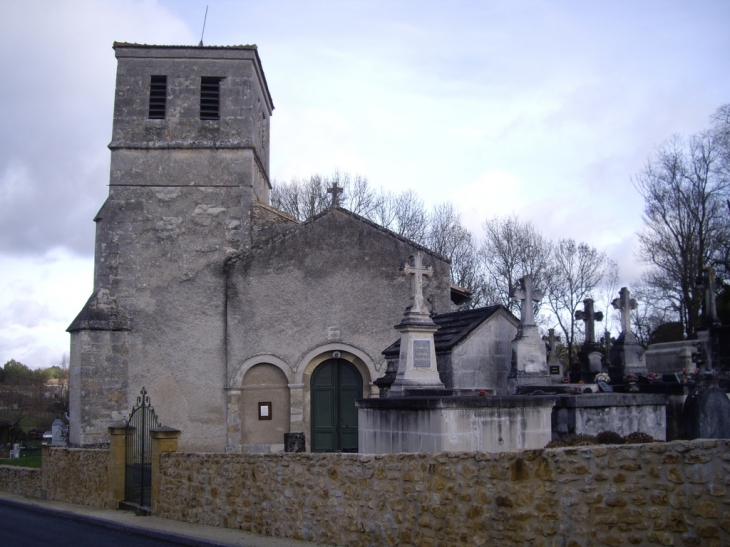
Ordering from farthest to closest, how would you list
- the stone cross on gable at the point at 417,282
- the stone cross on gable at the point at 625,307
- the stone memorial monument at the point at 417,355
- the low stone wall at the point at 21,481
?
1. the low stone wall at the point at 21,481
2. the stone cross on gable at the point at 625,307
3. the stone cross on gable at the point at 417,282
4. the stone memorial monument at the point at 417,355

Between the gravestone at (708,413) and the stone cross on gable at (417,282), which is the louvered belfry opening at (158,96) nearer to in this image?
the stone cross on gable at (417,282)

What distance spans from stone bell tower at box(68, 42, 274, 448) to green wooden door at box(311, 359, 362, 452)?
2351 mm

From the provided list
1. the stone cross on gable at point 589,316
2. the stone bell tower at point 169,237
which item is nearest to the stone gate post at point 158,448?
the stone bell tower at point 169,237

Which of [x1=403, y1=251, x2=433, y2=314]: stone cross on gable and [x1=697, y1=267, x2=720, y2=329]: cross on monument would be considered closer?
[x1=403, y1=251, x2=433, y2=314]: stone cross on gable

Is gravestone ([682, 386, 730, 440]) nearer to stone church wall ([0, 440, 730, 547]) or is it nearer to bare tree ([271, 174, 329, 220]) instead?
stone church wall ([0, 440, 730, 547])

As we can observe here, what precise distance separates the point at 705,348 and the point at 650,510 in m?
15.0

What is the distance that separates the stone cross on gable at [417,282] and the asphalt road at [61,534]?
487 centimetres

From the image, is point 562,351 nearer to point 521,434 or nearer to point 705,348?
point 705,348

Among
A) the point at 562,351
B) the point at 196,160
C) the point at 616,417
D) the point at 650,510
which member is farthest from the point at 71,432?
the point at 562,351

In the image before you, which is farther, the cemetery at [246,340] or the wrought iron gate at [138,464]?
the wrought iron gate at [138,464]

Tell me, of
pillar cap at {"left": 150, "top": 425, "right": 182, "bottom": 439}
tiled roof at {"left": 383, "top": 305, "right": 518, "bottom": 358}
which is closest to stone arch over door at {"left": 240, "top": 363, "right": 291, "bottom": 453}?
pillar cap at {"left": 150, "top": 425, "right": 182, "bottom": 439}

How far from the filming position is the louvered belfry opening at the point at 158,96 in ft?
62.8

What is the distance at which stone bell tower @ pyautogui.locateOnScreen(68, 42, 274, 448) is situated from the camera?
57.4 ft

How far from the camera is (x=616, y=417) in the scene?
10039 millimetres
